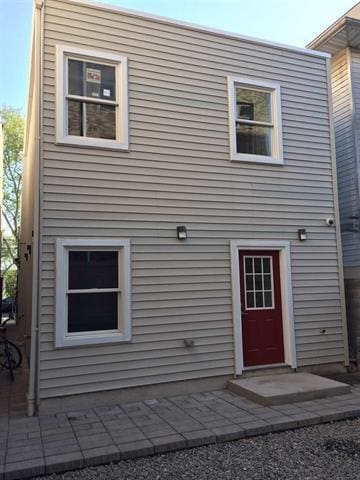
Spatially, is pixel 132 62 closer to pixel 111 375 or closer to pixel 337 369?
pixel 111 375

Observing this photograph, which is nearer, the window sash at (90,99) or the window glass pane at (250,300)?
the window sash at (90,99)

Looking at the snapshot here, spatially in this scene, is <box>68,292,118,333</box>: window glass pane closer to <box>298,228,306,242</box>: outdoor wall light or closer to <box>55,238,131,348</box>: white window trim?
<box>55,238,131,348</box>: white window trim

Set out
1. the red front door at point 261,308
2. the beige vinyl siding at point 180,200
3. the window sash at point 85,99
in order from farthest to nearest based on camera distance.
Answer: the red front door at point 261,308
the window sash at point 85,99
the beige vinyl siding at point 180,200

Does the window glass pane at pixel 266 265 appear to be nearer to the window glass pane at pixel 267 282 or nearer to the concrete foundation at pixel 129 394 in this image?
the window glass pane at pixel 267 282

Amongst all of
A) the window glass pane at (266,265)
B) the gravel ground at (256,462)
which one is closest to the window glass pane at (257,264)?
the window glass pane at (266,265)

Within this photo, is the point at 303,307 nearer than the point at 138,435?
No

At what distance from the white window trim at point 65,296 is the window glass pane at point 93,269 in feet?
0.31

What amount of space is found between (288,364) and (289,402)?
139 cm

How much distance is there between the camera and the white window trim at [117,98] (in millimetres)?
5637

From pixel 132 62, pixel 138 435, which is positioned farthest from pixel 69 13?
pixel 138 435

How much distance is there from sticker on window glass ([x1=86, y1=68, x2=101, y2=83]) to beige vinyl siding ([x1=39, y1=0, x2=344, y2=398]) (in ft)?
1.06

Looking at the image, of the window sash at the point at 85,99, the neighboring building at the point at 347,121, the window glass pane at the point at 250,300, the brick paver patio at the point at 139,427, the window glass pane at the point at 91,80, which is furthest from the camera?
the neighboring building at the point at 347,121

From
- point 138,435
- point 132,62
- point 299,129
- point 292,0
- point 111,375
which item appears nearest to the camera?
point 138,435

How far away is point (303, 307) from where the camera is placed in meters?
6.96
